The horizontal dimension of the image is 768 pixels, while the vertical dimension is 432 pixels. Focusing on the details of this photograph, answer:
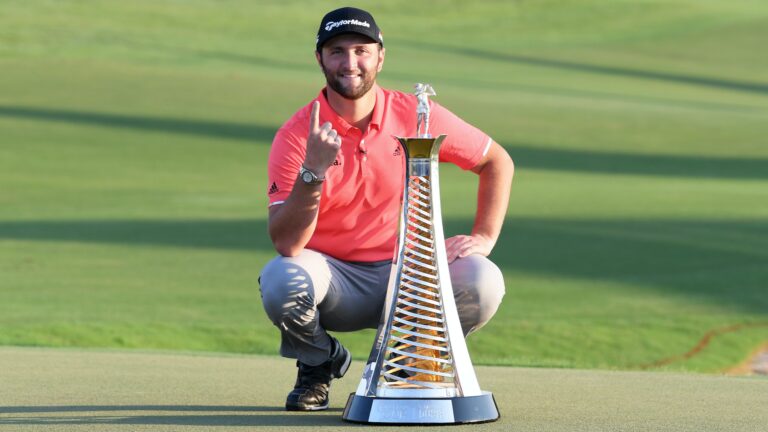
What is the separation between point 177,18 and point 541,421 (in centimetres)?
4063

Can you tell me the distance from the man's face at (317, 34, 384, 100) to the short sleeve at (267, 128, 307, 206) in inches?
8.8

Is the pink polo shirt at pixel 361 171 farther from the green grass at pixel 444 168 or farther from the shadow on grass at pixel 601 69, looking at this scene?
the shadow on grass at pixel 601 69

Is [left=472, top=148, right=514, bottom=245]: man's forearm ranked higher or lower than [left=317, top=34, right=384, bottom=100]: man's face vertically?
lower

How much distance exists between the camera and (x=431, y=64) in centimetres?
3941

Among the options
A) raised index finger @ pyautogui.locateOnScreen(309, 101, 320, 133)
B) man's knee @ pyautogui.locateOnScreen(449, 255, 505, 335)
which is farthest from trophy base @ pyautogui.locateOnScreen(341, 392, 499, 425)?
raised index finger @ pyautogui.locateOnScreen(309, 101, 320, 133)

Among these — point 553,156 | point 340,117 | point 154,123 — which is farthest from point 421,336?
point 154,123

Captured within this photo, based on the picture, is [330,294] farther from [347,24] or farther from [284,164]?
[347,24]

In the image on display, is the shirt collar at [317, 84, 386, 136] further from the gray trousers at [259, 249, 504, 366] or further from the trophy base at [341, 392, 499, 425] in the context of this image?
the trophy base at [341, 392, 499, 425]

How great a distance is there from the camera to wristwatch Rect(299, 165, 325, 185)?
4.60 metres

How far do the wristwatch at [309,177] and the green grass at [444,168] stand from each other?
2.60 meters

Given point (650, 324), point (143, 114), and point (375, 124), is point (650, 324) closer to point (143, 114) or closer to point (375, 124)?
point (375, 124)

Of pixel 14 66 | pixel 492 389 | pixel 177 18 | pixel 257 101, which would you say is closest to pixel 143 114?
pixel 257 101

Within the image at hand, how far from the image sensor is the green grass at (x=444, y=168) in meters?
9.73

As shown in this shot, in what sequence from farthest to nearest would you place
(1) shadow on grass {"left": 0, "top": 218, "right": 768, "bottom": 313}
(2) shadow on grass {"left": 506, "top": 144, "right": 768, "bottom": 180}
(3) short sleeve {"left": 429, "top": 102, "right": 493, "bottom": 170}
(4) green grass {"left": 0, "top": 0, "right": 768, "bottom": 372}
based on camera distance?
(2) shadow on grass {"left": 506, "top": 144, "right": 768, "bottom": 180} < (1) shadow on grass {"left": 0, "top": 218, "right": 768, "bottom": 313} < (4) green grass {"left": 0, "top": 0, "right": 768, "bottom": 372} < (3) short sleeve {"left": 429, "top": 102, "right": 493, "bottom": 170}
